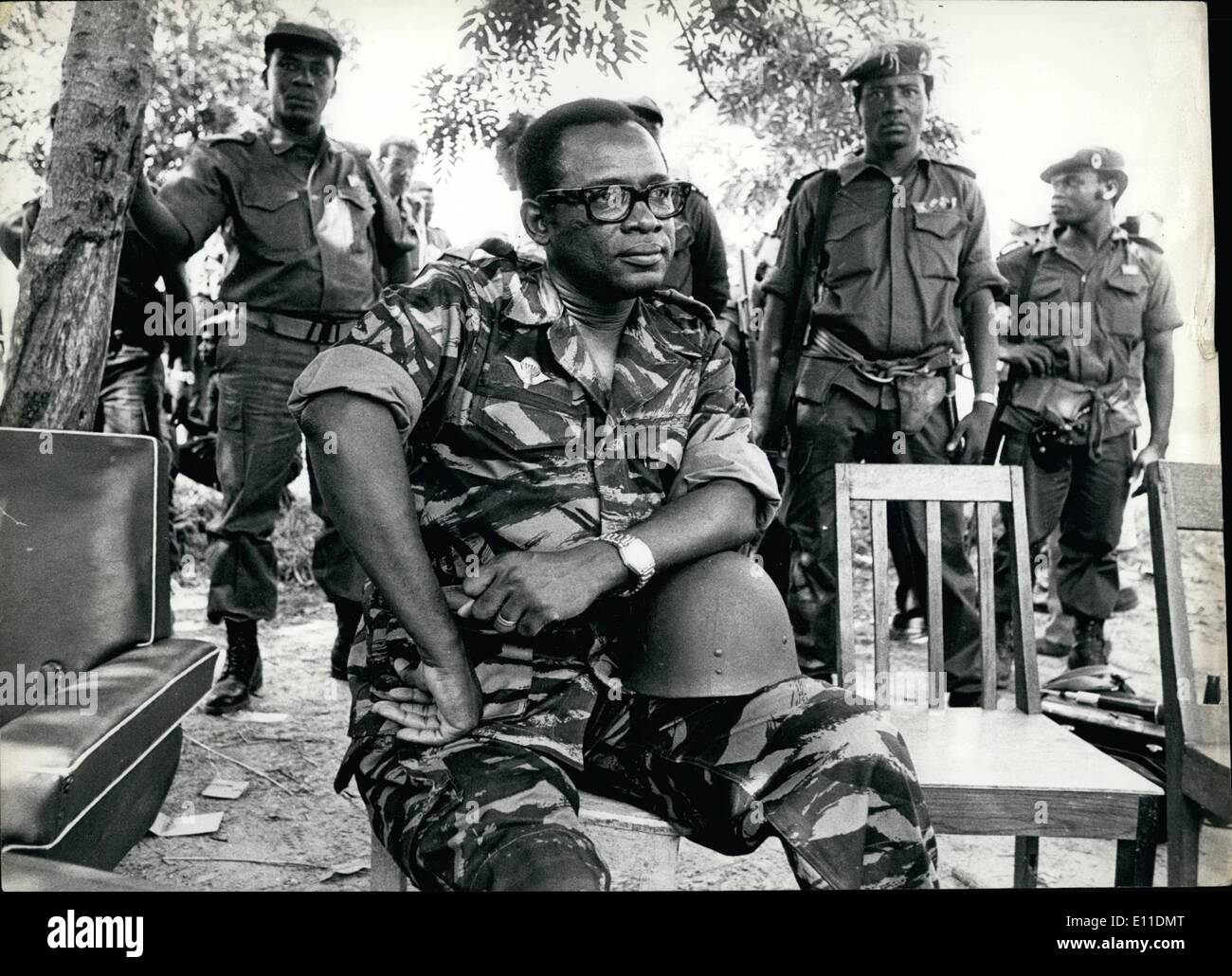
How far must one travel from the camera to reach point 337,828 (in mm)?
2951

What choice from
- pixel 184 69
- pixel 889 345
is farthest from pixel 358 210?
pixel 889 345

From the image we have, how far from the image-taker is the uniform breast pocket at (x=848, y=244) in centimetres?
364

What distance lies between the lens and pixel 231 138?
11.8 feet

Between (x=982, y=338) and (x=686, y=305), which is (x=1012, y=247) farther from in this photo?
(x=686, y=305)

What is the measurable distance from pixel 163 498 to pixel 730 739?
4.40 feet

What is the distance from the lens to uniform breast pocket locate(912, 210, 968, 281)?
3641 millimetres

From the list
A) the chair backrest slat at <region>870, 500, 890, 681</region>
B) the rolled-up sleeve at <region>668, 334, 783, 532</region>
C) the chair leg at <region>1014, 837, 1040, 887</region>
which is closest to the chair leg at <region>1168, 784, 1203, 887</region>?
the chair leg at <region>1014, 837, 1040, 887</region>

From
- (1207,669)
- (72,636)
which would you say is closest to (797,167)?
(1207,669)

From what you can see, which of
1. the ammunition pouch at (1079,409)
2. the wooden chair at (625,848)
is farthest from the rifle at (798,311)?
the wooden chair at (625,848)

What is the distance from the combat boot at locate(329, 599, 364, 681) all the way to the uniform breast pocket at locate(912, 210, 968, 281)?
2.25 m

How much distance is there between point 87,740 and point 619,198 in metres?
1.33

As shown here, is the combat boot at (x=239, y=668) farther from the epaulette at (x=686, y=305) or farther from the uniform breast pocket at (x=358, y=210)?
the epaulette at (x=686, y=305)
